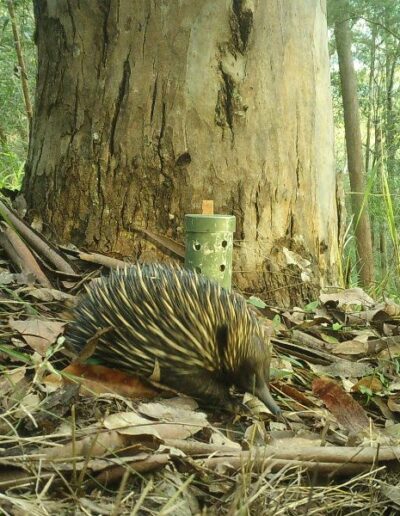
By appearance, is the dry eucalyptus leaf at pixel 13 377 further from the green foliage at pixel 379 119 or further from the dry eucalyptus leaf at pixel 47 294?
the green foliage at pixel 379 119

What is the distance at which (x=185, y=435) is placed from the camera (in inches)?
72.3

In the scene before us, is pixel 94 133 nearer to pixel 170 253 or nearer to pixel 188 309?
pixel 170 253

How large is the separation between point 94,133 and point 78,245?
1.84 ft

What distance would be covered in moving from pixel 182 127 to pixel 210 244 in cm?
68

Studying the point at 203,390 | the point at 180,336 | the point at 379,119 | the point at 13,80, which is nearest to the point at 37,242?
the point at 180,336

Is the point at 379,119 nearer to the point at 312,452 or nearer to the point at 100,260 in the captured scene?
the point at 100,260

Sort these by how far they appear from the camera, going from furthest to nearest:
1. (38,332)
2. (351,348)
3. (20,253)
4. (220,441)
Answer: (20,253) → (351,348) → (38,332) → (220,441)

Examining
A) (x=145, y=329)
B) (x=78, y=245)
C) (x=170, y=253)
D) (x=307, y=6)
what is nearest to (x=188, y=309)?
(x=145, y=329)

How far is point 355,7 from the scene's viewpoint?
9.42 meters

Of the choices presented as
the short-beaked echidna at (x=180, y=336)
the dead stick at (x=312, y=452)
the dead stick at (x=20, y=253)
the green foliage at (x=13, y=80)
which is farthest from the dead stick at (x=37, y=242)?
the green foliage at (x=13, y=80)

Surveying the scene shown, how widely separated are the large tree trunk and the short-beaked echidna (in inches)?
36.7

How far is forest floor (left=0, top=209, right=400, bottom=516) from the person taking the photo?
1.48 meters

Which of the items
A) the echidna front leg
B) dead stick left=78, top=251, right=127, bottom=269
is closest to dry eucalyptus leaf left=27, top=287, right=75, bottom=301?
dead stick left=78, top=251, right=127, bottom=269

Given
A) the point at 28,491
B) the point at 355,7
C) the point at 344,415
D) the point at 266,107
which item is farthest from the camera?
the point at 355,7
